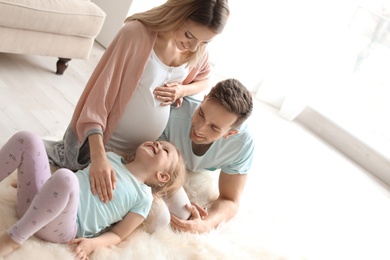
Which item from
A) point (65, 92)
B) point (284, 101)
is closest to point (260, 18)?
point (284, 101)

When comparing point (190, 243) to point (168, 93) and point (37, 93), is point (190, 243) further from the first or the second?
point (37, 93)

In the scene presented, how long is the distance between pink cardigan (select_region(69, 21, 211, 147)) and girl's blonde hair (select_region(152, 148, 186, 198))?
10.3 inches

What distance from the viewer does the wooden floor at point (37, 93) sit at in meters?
2.29

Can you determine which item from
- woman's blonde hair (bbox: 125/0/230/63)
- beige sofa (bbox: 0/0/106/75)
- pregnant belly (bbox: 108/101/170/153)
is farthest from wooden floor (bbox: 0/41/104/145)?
woman's blonde hair (bbox: 125/0/230/63)

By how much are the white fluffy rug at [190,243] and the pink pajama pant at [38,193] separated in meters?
0.05

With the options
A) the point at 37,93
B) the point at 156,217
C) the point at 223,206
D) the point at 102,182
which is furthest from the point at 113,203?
the point at 37,93

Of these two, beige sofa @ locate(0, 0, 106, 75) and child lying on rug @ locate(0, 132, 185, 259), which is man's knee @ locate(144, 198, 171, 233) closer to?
child lying on rug @ locate(0, 132, 185, 259)

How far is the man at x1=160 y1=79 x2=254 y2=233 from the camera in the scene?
1.79 metres

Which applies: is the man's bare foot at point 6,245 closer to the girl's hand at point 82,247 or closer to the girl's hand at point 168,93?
the girl's hand at point 82,247

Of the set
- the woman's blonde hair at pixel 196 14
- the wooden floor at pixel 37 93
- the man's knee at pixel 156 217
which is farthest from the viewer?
the wooden floor at pixel 37 93

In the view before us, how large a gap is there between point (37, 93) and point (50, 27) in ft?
1.19

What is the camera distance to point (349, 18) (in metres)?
3.83

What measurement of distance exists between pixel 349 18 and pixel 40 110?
2.47 metres

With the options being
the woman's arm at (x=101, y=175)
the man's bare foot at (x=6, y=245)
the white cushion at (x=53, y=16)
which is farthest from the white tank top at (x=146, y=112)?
the white cushion at (x=53, y=16)
